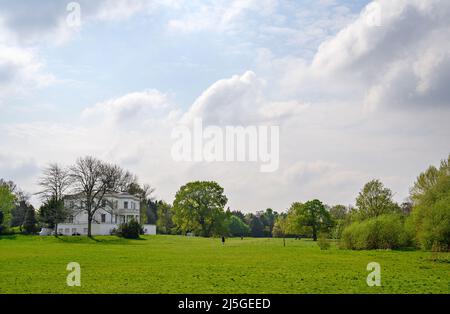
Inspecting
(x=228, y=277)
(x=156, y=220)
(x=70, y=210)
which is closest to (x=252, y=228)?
(x=156, y=220)

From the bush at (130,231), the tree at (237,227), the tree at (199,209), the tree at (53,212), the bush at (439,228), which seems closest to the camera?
the bush at (439,228)

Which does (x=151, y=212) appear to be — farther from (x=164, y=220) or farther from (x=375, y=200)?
(x=375, y=200)

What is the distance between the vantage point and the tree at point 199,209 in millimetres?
98562

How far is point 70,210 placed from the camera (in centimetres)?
8050

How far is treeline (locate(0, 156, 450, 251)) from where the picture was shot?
4384cm

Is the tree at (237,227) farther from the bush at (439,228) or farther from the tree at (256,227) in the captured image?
the bush at (439,228)

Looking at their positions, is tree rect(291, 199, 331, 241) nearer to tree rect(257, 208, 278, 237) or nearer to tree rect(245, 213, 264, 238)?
tree rect(257, 208, 278, 237)

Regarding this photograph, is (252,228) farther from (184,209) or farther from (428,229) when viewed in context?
(428,229)

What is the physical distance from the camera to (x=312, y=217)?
87.8 m

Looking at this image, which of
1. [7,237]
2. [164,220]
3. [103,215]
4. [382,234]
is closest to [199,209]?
[103,215]

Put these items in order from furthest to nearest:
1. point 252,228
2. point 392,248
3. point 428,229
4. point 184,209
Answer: point 252,228 < point 184,209 < point 392,248 < point 428,229

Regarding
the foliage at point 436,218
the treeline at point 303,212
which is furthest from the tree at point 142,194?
the foliage at point 436,218
